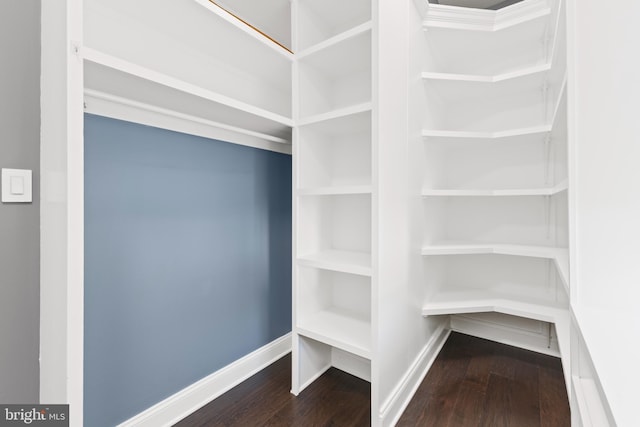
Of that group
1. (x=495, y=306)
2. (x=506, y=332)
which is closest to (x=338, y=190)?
(x=495, y=306)

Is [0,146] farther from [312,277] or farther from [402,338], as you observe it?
[402,338]

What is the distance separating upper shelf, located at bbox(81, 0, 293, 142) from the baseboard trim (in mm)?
1663

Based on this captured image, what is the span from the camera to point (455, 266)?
2.47m

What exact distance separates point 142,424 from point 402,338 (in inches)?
56.1

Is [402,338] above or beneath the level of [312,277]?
beneath

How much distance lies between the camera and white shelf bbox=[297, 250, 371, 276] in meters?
1.47

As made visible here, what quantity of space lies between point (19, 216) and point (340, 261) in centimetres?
137

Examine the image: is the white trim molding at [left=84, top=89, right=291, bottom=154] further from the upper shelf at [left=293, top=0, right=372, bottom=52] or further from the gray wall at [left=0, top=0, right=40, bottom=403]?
the upper shelf at [left=293, top=0, right=372, bottom=52]

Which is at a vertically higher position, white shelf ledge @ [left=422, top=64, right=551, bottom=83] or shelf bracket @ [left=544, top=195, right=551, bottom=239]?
white shelf ledge @ [left=422, top=64, right=551, bottom=83]

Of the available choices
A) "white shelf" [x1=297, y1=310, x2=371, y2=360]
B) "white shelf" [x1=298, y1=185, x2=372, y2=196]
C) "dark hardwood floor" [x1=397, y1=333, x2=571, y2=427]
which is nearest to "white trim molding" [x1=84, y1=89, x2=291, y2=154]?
"white shelf" [x1=298, y1=185, x2=372, y2=196]

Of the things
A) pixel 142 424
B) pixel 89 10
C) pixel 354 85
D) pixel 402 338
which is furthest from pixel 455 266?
pixel 89 10

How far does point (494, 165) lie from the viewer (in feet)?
7.52

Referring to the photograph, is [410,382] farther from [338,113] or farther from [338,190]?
[338,113]
